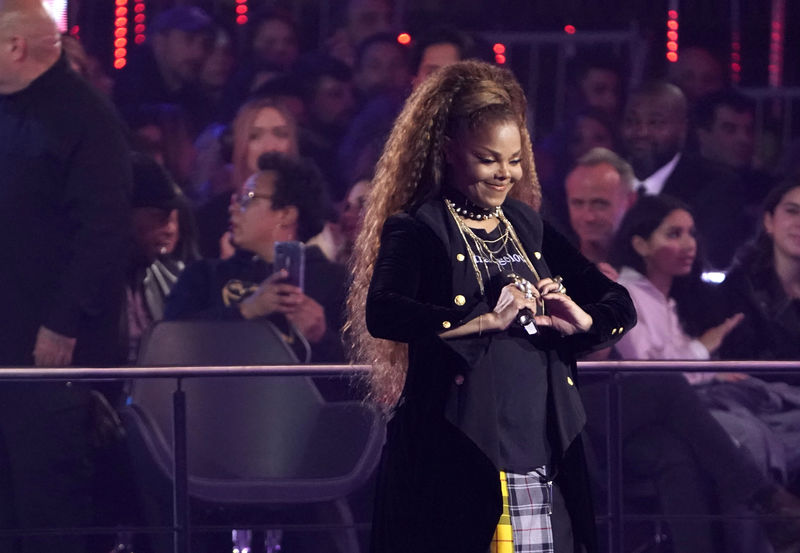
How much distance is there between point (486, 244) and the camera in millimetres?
2154

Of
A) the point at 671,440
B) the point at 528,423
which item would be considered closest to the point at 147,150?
the point at 671,440

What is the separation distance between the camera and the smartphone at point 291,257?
16.0 ft

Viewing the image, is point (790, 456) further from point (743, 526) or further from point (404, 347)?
point (404, 347)

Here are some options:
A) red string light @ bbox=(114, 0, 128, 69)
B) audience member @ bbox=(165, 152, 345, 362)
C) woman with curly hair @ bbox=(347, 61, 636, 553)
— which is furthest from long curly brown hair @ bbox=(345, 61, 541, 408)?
red string light @ bbox=(114, 0, 128, 69)

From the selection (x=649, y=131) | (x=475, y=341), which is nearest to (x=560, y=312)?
(x=475, y=341)

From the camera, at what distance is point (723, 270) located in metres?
4.96

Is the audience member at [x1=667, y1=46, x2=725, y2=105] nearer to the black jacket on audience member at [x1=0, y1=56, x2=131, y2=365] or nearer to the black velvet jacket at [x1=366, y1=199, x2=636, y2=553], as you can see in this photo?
the black jacket on audience member at [x1=0, y1=56, x2=131, y2=365]

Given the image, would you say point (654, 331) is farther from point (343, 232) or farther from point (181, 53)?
point (181, 53)

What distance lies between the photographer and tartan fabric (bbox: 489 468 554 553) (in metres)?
2.06

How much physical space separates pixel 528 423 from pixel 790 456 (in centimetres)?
260

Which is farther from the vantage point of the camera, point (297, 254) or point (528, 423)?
point (297, 254)

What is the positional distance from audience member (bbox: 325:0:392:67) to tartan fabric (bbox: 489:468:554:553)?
3.19m

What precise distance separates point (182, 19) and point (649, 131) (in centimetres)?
209

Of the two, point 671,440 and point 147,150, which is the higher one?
point 147,150
